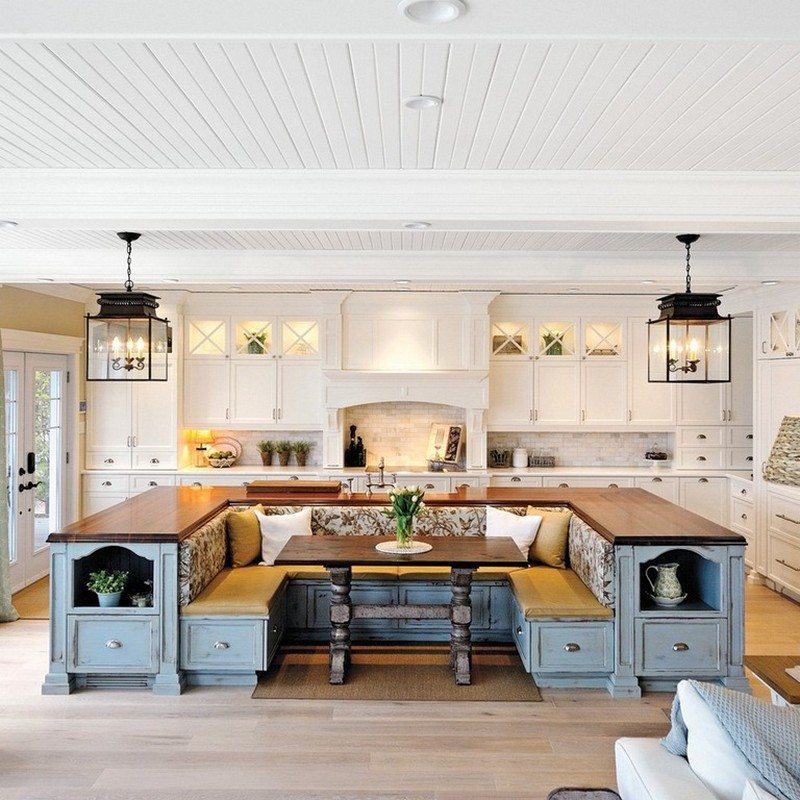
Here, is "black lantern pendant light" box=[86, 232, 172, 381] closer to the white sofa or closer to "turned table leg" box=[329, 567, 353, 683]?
"turned table leg" box=[329, 567, 353, 683]

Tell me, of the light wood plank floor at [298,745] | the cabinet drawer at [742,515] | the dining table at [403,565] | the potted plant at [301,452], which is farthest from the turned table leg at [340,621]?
the cabinet drawer at [742,515]

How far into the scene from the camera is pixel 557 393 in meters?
7.65

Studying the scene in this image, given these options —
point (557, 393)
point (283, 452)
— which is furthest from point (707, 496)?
point (283, 452)

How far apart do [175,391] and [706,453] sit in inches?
208

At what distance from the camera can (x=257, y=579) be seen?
4.82m

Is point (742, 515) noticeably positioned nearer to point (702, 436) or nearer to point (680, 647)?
point (702, 436)

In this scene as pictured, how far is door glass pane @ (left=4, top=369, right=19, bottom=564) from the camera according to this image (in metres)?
6.14

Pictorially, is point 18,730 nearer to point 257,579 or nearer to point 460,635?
point 257,579

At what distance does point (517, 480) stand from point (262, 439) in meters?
2.65

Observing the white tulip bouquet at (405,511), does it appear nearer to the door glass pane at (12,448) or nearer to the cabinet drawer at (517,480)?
the cabinet drawer at (517,480)

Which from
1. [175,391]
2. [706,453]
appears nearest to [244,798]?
[175,391]

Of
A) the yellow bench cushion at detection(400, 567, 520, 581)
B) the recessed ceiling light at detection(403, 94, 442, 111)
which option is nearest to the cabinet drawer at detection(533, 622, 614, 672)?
the yellow bench cushion at detection(400, 567, 520, 581)

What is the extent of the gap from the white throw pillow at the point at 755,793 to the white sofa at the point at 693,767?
0.04m

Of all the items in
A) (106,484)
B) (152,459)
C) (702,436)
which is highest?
(702,436)
